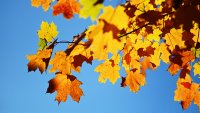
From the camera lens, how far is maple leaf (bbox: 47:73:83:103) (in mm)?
3662

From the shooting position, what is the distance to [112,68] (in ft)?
14.1

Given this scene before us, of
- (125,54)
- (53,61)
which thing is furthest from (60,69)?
(125,54)

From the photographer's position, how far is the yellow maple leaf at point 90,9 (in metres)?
1.95

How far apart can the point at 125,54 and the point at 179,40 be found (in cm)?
95

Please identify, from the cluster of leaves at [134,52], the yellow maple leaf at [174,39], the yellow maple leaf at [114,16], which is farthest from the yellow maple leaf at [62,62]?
the yellow maple leaf at [114,16]

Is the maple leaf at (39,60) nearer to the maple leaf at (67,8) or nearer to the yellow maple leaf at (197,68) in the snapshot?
the maple leaf at (67,8)

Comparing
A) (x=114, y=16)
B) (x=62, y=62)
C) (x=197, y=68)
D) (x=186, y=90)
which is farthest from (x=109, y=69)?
(x=114, y=16)

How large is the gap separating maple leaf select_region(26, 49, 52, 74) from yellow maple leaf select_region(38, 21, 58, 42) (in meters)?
0.29

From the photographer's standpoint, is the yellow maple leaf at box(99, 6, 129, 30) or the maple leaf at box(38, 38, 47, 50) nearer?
the yellow maple leaf at box(99, 6, 129, 30)

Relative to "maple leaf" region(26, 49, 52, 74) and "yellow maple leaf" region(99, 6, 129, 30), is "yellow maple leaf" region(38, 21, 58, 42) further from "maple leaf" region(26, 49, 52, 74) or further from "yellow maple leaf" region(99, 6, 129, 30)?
"yellow maple leaf" region(99, 6, 129, 30)

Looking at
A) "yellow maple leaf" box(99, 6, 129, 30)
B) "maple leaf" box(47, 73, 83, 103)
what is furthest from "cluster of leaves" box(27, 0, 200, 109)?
"yellow maple leaf" box(99, 6, 129, 30)

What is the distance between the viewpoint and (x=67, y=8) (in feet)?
11.7

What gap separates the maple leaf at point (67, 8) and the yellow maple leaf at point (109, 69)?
1131 mm

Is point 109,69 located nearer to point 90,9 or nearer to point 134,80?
point 134,80
